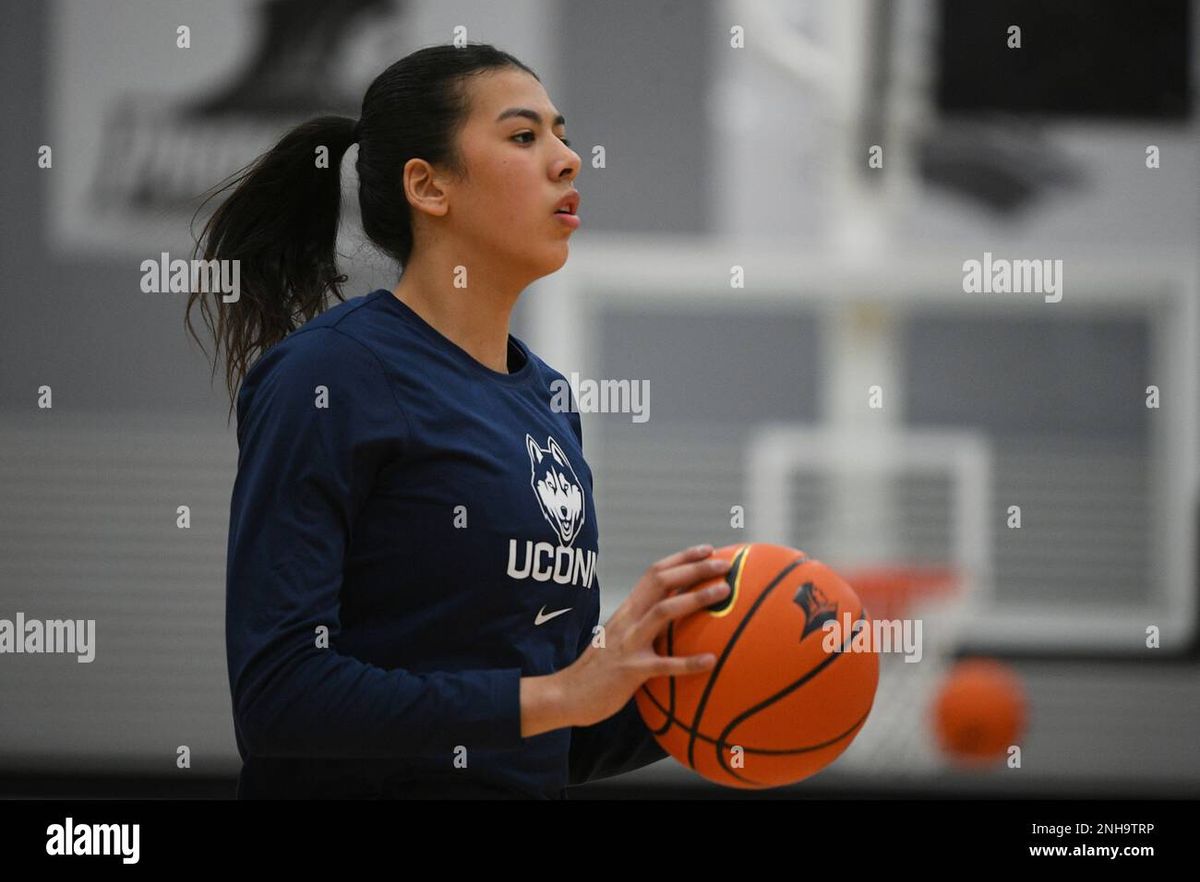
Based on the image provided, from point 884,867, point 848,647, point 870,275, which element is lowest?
point 884,867

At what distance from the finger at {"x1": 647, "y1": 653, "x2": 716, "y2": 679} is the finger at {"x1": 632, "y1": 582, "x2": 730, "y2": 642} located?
3cm

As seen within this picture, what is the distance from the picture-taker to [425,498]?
169 cm

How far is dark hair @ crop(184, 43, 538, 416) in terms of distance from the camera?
1932 mm

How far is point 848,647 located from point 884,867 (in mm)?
557

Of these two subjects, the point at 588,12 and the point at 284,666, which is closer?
the point at 284,666

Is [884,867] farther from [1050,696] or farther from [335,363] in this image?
[1050,696]

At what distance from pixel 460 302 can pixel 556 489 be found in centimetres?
27

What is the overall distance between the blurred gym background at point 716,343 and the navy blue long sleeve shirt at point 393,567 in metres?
5.65

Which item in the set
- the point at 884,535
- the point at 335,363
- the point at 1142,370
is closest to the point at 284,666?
the point at 335,363

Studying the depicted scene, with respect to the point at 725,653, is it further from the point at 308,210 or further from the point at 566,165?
the point at 308,210

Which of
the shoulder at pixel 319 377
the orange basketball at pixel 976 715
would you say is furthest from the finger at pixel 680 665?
the orange basketball at pixel 976 715

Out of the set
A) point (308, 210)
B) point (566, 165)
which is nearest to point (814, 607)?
point (566, 165)

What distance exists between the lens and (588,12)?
7.90 m

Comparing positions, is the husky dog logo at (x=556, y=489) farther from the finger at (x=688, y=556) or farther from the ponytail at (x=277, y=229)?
the ponytail at (x=277, y=229)
